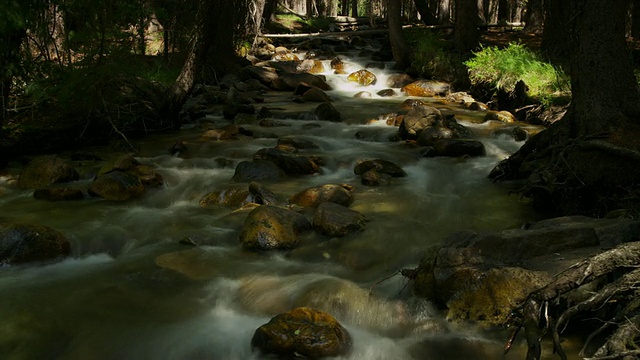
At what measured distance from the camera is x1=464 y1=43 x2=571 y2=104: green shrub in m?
11.2

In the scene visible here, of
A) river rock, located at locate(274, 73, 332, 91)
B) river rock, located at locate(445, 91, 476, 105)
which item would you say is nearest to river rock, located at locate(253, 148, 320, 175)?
river rock, located at locate(445, 91, 476, 105)

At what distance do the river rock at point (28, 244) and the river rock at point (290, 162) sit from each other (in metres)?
3.78

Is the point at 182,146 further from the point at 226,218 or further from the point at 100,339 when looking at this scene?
the point at 100,339

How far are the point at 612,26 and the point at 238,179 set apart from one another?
5.42 meters

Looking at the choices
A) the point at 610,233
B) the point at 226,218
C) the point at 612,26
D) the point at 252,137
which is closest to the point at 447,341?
the point at 610,233

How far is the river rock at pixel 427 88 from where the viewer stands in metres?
15.5

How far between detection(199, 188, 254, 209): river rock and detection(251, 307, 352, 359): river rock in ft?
10.8

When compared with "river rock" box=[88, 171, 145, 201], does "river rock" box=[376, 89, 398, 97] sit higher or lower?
higher

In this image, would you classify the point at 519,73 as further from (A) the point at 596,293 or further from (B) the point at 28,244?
(B) the point at 28,244

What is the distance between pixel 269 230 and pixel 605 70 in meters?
4.47

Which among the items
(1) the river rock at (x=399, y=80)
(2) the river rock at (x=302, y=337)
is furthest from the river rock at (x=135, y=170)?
(1) the river rock at (x=399, y=80)

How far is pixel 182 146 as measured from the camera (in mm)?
9484

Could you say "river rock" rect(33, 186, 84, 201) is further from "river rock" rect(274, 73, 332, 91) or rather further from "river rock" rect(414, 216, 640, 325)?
"river rock" rect(274, 73, 332, 91)

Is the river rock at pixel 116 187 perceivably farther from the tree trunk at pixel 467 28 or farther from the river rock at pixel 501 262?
the tree trunk at pixel 467 28
